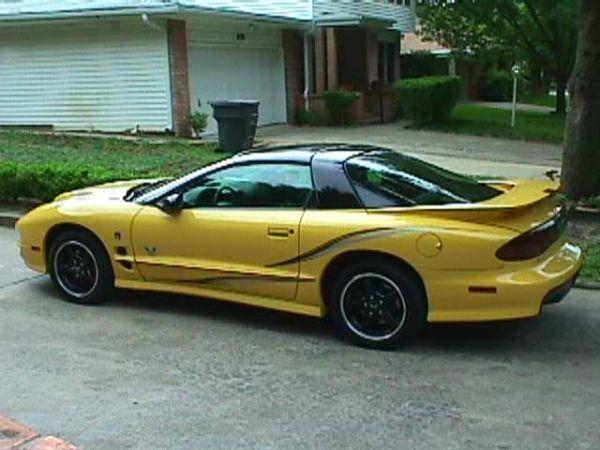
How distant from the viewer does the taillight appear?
5305 millimetres

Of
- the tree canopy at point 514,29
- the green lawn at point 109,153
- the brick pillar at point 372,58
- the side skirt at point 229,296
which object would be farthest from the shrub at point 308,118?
the side skirt at point 229,296

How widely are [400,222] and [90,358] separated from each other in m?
2.27

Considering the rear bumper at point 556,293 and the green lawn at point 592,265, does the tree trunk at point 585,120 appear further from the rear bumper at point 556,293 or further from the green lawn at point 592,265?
the rear bumper at point 556,293

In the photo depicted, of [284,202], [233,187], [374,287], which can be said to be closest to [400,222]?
[374,287]

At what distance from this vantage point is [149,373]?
16.8ft

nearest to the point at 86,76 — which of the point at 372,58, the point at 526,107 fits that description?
the point at 372,58

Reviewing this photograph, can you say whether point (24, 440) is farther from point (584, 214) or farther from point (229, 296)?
point (584, 214)

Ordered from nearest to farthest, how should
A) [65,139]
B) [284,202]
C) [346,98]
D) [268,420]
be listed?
[268,420] → [284,202] → [65,139] → [346,98]

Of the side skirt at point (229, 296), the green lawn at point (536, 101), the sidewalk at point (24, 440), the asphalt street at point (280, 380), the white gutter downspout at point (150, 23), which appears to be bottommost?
the asphalt street at point (280, 380)

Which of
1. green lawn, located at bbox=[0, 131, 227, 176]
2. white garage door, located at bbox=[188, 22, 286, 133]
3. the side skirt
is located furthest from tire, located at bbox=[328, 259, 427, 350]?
white garage door, located at bbox=[188, 22, 286, 133]

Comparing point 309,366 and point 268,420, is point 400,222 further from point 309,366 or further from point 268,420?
point 268,420

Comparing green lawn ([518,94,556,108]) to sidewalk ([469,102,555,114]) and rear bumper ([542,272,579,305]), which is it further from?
rear bumper ([542,272,579,305])

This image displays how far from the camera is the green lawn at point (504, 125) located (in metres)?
22.0

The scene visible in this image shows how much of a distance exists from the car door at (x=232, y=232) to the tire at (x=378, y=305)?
414 millimetres
